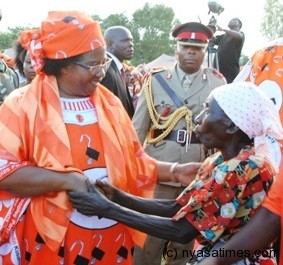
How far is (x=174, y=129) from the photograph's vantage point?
4.86 m

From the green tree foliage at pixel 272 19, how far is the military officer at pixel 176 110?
32077 millimetres

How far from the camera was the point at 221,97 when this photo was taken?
2646mm

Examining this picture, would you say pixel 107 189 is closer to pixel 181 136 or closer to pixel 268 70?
pixel 268 70

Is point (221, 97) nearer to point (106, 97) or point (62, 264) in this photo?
point (106, 97)

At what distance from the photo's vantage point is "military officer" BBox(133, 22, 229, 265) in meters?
4.83

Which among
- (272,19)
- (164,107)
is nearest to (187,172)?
(164,107)

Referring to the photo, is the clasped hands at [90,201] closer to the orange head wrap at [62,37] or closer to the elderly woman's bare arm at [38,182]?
the elderly woman's bare arm at [38,182]

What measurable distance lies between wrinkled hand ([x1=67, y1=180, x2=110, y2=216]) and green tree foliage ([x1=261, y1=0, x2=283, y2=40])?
34.7 metres

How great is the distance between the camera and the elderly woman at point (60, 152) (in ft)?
9.14

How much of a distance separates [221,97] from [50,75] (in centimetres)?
91

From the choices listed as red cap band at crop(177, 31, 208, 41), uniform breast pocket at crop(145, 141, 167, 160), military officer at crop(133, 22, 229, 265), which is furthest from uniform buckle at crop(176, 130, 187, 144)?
red cap band at crop(177, 31, 208, 41)

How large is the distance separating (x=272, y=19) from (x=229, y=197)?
36320mm

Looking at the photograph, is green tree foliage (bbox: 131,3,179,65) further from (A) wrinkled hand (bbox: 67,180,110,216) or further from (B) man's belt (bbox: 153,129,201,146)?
(A) wrinkled hand (bbox: 67,180,110,216)

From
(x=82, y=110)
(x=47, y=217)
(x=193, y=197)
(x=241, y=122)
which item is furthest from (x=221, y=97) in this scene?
(x=47, y=217)
